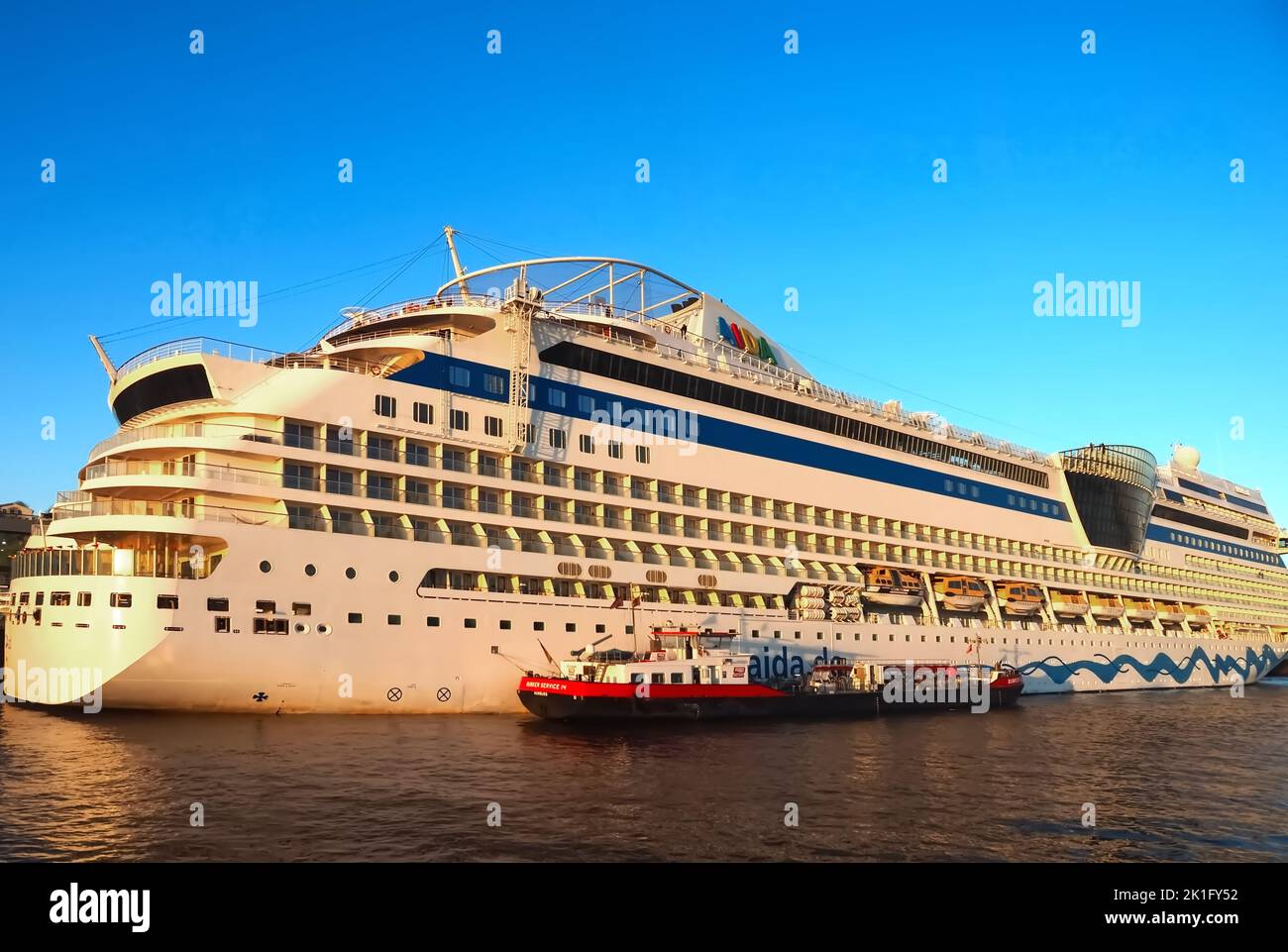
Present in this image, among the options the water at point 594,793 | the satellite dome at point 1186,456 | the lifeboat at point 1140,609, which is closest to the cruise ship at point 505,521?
the water at point 594,793

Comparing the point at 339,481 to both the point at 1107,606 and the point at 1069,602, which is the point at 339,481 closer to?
the point at 1069,602

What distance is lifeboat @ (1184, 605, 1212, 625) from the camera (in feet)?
238

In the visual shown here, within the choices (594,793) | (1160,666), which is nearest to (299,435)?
(594,793)

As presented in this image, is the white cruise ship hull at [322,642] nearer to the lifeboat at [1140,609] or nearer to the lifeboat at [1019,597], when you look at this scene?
the lifeboat at [1019,597]

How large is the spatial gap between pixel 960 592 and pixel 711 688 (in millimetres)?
23006

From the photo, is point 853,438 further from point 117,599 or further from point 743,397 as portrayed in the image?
point 117,599

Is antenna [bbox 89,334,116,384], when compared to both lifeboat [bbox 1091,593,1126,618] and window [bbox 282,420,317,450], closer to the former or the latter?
window [bbox 282,420,317,450]

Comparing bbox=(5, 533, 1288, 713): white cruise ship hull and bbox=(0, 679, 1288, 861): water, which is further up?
bbox=(5, 533, 1288, 713): white cruise ship hull

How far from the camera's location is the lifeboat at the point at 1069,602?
200 ft

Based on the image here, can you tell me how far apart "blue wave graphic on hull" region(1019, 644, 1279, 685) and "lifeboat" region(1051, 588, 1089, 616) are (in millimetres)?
3241

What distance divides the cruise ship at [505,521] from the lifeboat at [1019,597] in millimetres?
229
